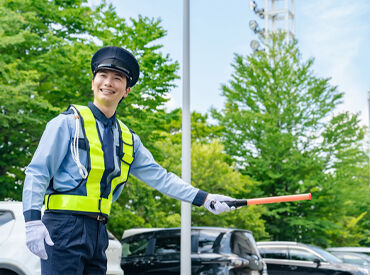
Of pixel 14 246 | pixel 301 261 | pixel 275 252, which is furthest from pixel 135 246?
pixel 301 261

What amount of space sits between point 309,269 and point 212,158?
764 centimetres

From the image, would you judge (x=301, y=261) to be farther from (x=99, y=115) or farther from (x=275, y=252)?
(x=99, y=115)

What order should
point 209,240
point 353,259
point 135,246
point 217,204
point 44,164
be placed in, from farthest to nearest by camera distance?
point 353,259
point 135,246
point 209,240
point 217,204
point 44,164

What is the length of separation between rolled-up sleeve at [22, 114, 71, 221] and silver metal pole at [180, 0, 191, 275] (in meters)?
6.29

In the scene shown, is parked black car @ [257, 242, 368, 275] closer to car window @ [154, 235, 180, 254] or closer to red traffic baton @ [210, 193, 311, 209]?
car window @ [154, 235, 180, 254]

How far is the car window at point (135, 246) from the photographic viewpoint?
9.70 meters

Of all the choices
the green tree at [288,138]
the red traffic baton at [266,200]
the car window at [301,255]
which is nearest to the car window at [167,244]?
the car window at [301,255]

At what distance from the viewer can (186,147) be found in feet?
30.3

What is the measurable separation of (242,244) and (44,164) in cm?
734

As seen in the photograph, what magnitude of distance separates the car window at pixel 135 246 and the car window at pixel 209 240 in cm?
114

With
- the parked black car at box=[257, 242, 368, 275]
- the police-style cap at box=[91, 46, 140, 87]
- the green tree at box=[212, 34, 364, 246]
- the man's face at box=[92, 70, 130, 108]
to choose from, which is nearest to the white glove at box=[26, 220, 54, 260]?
the man's face at box=[92, 70, 130, 108]

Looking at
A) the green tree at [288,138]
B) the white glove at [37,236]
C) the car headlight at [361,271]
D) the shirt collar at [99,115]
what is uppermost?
the green tree at [288,138]

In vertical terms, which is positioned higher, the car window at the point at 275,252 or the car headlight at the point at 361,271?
the car window at the point at 275,252

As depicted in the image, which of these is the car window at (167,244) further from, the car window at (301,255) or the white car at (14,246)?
the car window at (301,255)
